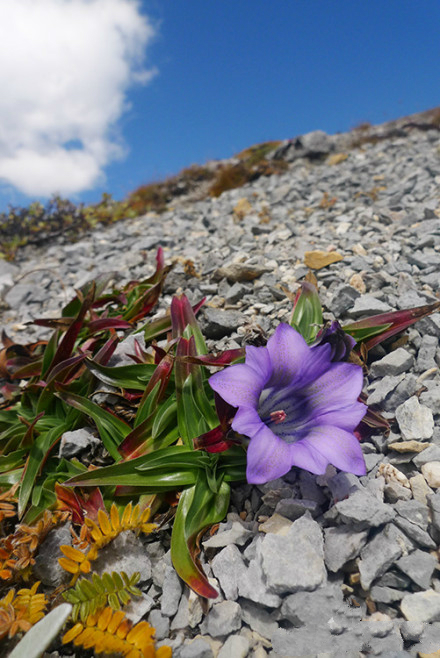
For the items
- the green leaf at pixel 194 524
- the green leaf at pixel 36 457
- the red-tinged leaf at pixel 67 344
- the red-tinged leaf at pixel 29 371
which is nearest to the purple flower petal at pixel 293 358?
the green leaf at pixel 194 524

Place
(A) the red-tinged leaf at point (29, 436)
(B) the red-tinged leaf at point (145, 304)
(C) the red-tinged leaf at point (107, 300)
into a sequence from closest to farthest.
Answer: (A) the red-tinged leaf at point (29, 436) → (B) the red-tinged leaf at point (145, 304) → (C) the red-tinged leaf at point (107, 300)

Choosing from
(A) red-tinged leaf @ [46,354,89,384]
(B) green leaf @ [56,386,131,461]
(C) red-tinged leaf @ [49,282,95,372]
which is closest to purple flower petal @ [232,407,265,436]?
(B) green leaf @ [56,386,131,461]

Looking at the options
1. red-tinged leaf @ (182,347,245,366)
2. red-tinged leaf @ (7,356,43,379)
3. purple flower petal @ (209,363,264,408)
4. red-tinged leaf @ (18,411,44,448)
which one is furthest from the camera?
red-tinged leaf @ (7,356,43,379)

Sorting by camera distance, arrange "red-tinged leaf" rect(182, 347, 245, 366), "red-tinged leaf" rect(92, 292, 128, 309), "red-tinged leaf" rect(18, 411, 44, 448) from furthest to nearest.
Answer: "red-tinged leaf" rect(92, 292, 128, 309) < "red-tinged leaf" rect(18, 411, 44, 448) < "red-tinged leaf" rect(182, 347, 245, 366)

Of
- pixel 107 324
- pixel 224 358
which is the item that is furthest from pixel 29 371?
pixel 224 358

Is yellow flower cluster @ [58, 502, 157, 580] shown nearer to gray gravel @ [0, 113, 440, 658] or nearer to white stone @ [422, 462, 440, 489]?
gray gravel @ [0, 113, 440, 658]

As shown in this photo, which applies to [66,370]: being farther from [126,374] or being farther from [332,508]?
[332,508]

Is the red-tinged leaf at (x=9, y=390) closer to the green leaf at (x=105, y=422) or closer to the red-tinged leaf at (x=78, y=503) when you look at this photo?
the green leaf at (x=105, y=422)
